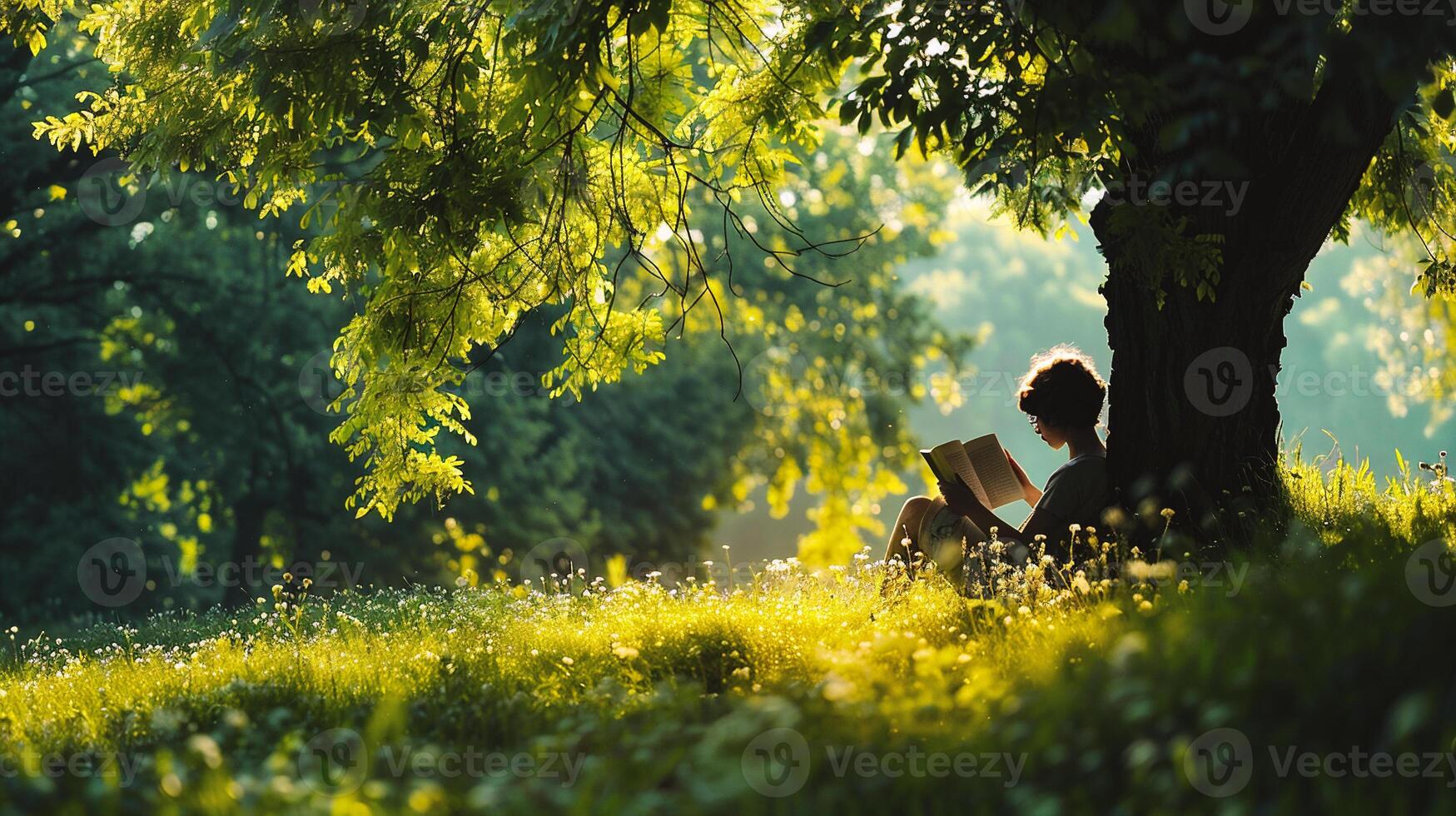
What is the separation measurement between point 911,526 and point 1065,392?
120cm

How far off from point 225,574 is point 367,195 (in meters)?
14.7

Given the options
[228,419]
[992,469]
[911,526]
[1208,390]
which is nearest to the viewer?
[1208,390]

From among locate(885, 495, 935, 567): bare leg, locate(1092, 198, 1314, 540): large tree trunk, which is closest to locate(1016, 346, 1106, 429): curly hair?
locate(1092, 198, 1314, 540): large tree trunk

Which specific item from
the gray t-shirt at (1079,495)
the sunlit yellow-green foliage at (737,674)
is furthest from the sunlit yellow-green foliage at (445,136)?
the gray t-shirt at (1079,495)

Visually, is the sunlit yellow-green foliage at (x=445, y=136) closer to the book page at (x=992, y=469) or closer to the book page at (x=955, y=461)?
the book page at (x=955, y=461)

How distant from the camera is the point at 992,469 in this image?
22.1 feet

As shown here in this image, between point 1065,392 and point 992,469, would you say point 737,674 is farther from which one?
point 1065,392

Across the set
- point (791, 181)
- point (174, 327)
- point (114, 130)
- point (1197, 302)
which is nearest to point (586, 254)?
point (114, 130)

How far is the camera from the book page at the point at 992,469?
6684mm

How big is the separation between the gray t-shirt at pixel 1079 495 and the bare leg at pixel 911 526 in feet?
2.29

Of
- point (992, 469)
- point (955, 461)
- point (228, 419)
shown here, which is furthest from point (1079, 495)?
point (228, 419)

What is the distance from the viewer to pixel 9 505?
17.0m

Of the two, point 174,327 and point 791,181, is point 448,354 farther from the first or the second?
point 791,181

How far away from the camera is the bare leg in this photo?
6926mm
